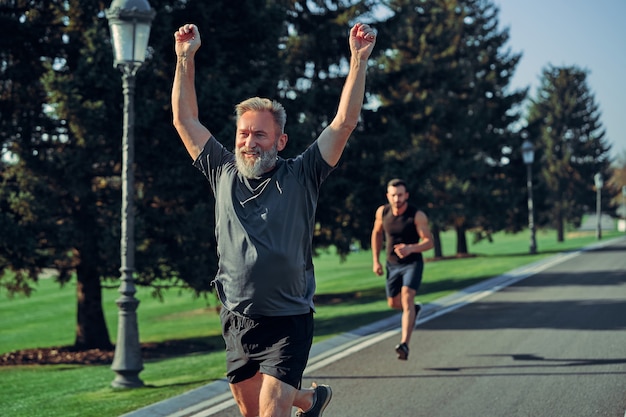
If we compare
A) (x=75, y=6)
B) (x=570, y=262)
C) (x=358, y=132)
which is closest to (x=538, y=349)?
(x=75, y=6)

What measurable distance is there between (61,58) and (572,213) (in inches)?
2046

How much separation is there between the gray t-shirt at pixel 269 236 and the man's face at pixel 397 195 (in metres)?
5.19

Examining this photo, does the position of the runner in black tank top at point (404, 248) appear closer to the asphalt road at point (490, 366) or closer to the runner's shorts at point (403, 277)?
the runner's shorts at point (403, 277)

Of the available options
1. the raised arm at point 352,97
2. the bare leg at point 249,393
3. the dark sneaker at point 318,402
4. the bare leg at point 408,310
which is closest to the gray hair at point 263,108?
the raised arm at point 352,97

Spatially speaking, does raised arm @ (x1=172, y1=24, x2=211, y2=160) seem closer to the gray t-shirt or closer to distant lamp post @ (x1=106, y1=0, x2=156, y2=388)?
the gray t-shirt

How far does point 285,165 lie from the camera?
13.0ft

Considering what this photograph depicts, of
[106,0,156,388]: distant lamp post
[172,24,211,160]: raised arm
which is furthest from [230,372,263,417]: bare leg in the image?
[106,0,156,388]: distant lamp post

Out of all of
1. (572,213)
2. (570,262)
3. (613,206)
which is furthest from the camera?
(613,206)

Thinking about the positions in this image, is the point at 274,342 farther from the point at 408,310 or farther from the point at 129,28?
the point at 129,28

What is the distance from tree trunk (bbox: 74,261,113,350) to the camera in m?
15.0

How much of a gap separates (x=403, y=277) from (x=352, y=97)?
225 inches

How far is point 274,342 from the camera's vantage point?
3934 millimetres

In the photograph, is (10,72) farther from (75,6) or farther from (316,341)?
(316,341)

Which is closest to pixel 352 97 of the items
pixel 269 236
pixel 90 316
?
pixel 269 236
